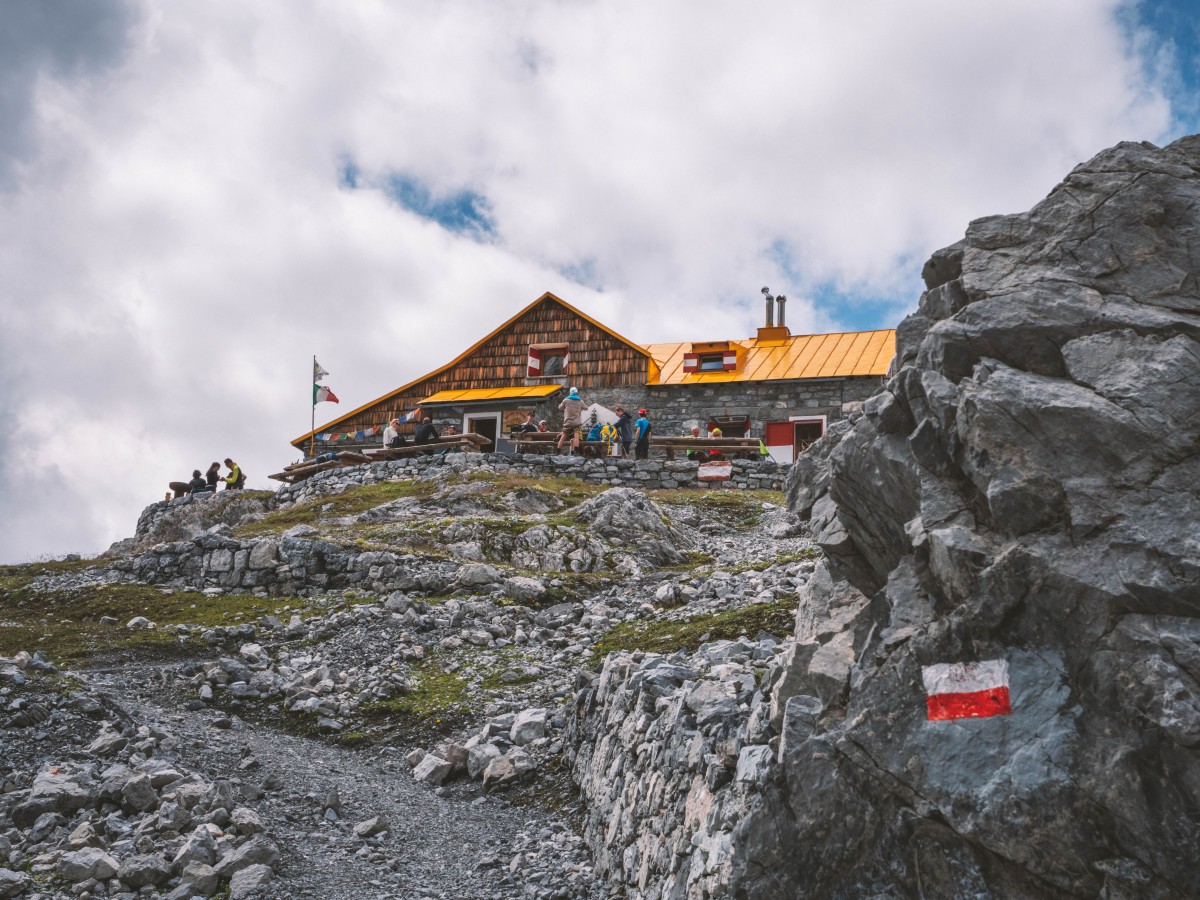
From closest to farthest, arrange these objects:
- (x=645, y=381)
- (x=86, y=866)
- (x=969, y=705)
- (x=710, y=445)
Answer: (x=969, y=705) → (x=86, y=866) → (x=710, y=445) → (x=645, y=381)

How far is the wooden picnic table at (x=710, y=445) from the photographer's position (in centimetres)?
3684

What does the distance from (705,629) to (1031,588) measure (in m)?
9.08

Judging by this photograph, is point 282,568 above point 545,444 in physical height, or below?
below

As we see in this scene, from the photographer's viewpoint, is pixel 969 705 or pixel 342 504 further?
pixel 342 504

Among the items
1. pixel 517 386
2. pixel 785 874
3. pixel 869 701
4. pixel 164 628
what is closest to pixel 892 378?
pixel 869 701

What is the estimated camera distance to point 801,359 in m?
44.1

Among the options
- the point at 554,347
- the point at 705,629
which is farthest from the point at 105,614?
the point at 554,347

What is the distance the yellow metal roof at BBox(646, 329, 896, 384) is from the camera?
138ft

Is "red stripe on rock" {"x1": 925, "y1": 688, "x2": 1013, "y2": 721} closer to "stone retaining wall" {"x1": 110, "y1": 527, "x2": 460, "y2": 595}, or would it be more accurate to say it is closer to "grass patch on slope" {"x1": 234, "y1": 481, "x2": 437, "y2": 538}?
"stone retaining wall" {"x1": 110, "y1": 527, "x2": 460, "y2": 595}

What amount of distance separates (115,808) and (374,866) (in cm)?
274

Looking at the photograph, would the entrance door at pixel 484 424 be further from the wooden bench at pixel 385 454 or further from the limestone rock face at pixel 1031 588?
the limestone rock face at pixel 1031 588

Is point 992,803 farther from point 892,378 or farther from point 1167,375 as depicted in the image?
point 892,378

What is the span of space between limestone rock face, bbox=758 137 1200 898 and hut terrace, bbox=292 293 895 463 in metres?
33.4

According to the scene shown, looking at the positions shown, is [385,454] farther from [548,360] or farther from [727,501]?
[548,360]
